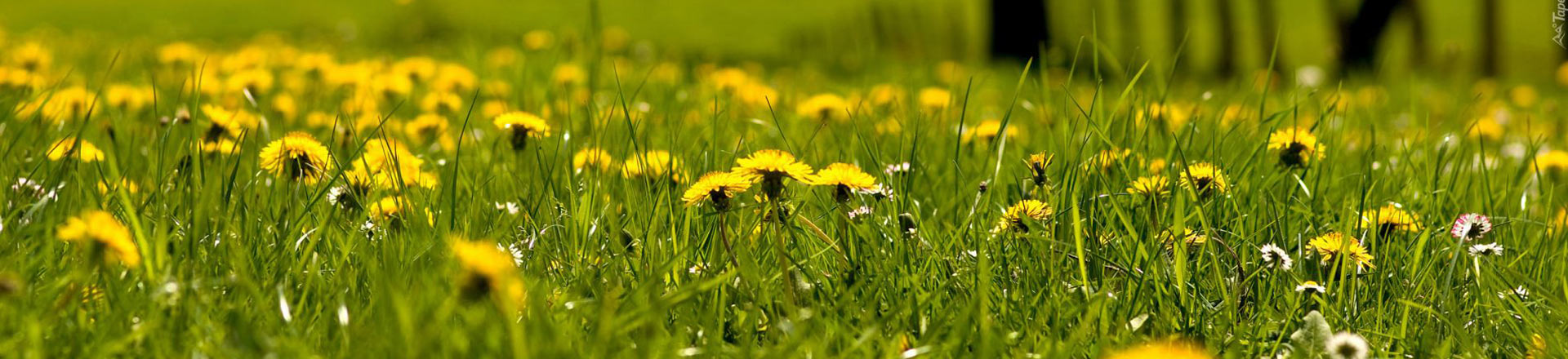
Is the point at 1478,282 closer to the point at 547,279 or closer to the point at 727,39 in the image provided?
the point at 547,279

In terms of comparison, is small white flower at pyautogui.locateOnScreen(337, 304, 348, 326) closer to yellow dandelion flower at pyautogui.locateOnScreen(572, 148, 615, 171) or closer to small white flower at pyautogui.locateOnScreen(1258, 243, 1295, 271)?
yellow dandelion flower at pyautogui.locateOnScreen(572, 148, 615, 171)

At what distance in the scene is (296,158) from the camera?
6.41 feet

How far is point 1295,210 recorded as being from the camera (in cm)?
212

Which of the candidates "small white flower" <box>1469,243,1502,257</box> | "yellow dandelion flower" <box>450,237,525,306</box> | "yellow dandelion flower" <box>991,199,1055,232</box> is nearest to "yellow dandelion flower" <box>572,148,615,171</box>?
"yellow dandelion flower" <box>991,199,1055,232</box>

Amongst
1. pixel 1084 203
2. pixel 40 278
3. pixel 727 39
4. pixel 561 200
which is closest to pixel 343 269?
pixel 40 278

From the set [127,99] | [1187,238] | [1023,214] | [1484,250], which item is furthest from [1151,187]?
[127,99]

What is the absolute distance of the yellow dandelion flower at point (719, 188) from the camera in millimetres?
1674

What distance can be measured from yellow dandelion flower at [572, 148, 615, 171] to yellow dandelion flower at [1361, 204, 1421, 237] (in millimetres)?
1279

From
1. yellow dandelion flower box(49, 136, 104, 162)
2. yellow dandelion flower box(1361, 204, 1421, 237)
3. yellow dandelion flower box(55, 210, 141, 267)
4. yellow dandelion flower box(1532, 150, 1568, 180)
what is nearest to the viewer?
yellow dandelion flower box(55, 210, 141, 267)

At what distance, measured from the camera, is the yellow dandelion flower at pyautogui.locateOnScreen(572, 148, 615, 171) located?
7.41 ft

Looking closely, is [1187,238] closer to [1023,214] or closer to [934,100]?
[1023,214]

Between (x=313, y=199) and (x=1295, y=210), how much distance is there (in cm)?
159

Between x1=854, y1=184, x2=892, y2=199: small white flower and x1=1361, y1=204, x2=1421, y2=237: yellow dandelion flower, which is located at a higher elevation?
x1=854, y1=184, x2=892, y2=199: small white flower

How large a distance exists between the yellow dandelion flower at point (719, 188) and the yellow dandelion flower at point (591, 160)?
51 cm
